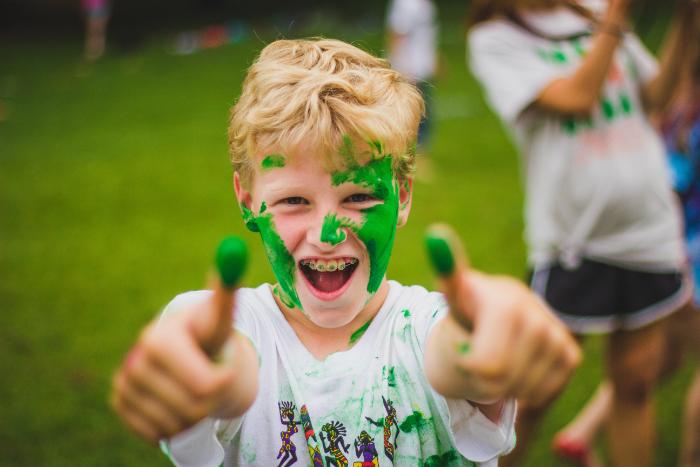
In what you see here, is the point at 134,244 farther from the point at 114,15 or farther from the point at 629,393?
the point at 114,15

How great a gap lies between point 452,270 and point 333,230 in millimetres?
580

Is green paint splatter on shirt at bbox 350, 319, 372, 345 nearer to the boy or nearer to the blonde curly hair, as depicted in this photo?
the boy

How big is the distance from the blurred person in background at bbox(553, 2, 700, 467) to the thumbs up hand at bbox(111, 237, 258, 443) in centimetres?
250

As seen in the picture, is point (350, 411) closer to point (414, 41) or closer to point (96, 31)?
point (414, 41)

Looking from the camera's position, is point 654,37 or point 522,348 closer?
point 522,348

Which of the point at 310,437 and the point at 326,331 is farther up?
the point at 326,331

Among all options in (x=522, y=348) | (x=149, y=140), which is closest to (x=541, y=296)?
(x=522, y=348)

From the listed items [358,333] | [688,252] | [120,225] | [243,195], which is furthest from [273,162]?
[120,225]

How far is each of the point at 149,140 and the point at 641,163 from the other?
7.39 metres

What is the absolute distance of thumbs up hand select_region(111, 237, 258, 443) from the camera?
109cm

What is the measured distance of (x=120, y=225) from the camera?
255 inches

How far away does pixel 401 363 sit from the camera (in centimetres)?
168

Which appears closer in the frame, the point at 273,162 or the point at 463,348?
the point at 463,348

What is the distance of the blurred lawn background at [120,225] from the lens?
12.4 ft
